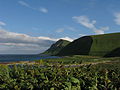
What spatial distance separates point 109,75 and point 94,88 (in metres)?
2.71

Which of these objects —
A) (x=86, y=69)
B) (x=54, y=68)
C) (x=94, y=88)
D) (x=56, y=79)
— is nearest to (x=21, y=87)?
(x=56, y=79)

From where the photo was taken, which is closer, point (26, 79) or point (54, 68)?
point (26, 79)

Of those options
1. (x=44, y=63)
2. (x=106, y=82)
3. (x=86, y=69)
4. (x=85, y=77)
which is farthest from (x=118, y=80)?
(x=44, y=63)

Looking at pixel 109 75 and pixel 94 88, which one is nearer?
pixel 94 88

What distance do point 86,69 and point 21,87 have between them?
401cm

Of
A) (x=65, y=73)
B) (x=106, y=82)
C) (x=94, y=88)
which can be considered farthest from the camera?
(x=65, y=73)

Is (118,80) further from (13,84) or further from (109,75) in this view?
(13,84)

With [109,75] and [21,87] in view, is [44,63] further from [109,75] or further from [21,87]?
[109,75]

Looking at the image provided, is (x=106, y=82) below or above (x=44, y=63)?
below

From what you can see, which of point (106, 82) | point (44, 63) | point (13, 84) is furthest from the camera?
point (44, 63)

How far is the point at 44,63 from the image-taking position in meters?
11.3

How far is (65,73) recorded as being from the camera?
33.7 feet

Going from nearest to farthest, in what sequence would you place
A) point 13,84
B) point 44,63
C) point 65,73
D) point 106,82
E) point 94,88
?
point 94,88 → point 106,82 → point 13,84 → point 65,73 → point 44,63

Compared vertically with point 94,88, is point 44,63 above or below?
above
